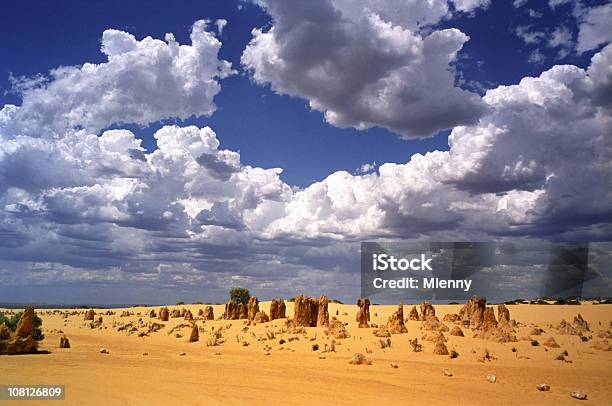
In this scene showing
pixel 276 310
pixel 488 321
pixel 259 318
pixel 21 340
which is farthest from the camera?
pixel 276 310

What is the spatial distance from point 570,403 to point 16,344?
23623 millimetres

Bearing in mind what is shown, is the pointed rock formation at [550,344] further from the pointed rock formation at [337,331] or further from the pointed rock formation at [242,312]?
the pointed rock formation at [242,312]

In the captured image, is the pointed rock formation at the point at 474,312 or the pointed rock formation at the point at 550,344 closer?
the pointed rock formation at the point at 550,344

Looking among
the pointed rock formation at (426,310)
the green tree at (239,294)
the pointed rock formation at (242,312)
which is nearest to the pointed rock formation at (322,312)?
the pointed rock formation at (426,310)

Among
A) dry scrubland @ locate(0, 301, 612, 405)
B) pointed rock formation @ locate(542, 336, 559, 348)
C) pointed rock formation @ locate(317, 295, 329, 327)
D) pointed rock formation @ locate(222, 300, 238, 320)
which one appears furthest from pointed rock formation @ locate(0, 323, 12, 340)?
pointed rock formation @ locate(542, 336, 559, 348)

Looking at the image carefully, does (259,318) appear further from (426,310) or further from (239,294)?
(239,294)

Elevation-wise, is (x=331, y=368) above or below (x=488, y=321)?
below

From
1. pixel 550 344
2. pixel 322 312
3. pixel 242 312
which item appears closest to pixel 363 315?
pixel 322 312

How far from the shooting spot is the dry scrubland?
14.9 meters

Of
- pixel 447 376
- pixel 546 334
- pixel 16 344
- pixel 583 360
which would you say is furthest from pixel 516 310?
pixel 16 344

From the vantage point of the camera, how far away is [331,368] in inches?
802

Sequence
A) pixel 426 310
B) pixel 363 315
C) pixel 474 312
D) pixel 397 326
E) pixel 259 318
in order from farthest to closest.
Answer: pixel 259 318, pixel 426 310, pixel 363 315, pixel 474 312, pixel 397 326

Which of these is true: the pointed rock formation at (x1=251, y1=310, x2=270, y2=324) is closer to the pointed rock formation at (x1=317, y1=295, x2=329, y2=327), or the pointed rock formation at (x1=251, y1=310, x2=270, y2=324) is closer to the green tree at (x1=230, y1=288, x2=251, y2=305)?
the pointed rock formation at (x1=317, y1=295, x2=329, y2=327)

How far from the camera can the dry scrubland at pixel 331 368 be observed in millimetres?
14875
